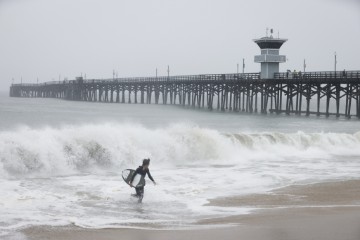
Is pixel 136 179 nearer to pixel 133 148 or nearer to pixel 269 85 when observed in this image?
pixel 133 148

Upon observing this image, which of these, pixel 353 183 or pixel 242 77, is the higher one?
pixel 242 77

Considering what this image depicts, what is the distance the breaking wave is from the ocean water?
31 millimetres

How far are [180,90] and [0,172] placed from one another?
5571cm

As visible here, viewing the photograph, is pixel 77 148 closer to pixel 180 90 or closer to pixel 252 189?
pixel 252 189

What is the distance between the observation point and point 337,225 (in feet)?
28.5

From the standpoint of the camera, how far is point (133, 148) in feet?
57.7

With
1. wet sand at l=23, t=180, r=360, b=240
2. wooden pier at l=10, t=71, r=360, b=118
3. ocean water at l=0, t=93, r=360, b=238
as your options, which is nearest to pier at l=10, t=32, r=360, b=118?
wooden pier at l=10, t=71, r=360, b=118

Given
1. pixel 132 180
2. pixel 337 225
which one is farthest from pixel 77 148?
pixel 337 225

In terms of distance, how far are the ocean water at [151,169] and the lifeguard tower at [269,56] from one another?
25.4m

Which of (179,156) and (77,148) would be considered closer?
(77,148)

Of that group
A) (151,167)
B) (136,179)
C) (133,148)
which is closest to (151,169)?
(151,167)

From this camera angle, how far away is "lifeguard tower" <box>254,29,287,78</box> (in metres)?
50.3

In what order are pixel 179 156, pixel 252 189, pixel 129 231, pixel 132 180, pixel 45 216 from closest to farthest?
pixel 129 231, pixel 45 216, pixel 132 180, pixel 252 189, pixel 179 156

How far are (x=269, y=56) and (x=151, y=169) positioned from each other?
36.6 m
